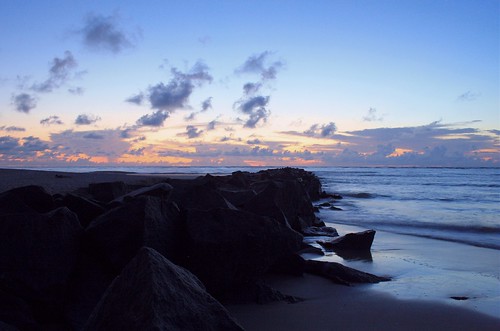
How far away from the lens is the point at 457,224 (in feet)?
40.5

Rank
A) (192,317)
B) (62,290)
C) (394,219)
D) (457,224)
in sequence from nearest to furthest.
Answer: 1. (192,317)
2. (62,290)
3. (457,224)
4. (394,219)

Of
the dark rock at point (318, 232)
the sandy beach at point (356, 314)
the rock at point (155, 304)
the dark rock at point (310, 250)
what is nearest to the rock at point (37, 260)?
the rock at point (155, 304)

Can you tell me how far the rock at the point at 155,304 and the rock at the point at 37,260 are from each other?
1519 mm

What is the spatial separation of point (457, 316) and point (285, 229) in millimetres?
1972

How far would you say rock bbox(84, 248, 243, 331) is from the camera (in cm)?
211

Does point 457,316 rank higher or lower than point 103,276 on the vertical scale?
lower

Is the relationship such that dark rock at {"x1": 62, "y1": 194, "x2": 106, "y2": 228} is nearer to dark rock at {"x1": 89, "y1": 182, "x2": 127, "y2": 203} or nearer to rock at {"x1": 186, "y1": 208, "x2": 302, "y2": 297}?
rock at {"x1": 186, "y1": 208, "x2": 302, "y2": 297}

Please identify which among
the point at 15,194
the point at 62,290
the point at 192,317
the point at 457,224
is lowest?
the point at 457,224

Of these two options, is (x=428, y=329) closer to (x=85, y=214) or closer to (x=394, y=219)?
(x=85, y=214)

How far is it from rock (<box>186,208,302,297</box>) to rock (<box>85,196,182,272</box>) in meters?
0.24

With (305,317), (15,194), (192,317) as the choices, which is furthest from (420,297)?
(15,194)

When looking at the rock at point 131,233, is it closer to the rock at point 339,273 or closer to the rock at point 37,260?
the rock at point 37,260

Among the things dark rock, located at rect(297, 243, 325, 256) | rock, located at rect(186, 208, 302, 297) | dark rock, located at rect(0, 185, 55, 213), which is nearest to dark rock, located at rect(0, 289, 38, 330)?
rock, located at rect(186, 208, 302, 297)

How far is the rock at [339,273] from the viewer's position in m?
5.32
